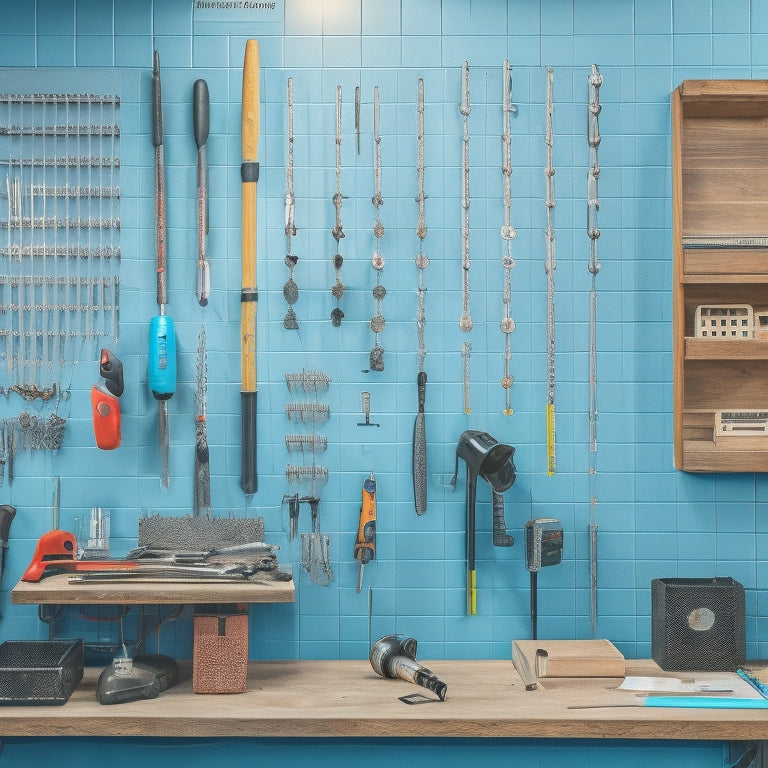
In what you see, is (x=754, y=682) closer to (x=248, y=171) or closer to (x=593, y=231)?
(x=593, y=231)

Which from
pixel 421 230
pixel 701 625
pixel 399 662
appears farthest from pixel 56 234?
pixel 701 625

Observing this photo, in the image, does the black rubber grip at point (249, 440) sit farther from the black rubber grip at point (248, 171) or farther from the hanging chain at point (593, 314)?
the hanging chain at point (593, 314)

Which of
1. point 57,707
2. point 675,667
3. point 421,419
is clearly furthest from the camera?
point 421,419

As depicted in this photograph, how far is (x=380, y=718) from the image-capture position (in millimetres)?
2371

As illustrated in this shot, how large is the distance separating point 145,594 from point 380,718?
75cm

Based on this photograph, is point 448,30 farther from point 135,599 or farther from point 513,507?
point 135,599

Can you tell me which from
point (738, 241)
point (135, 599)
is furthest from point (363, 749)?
point (738, 241)

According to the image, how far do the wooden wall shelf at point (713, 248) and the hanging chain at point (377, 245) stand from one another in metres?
0.98

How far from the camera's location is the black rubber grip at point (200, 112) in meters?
2.93

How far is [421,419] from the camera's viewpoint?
116 inches

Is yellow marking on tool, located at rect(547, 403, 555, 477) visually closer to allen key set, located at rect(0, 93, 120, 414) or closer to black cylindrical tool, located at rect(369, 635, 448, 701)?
black cylindrical tool, located at rect(369, 635, 448, 701)

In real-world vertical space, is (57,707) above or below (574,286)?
below

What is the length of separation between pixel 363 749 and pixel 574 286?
1680 millimetres

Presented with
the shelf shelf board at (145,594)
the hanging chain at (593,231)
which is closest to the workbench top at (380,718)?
the shelf shelf board at (145,594)
